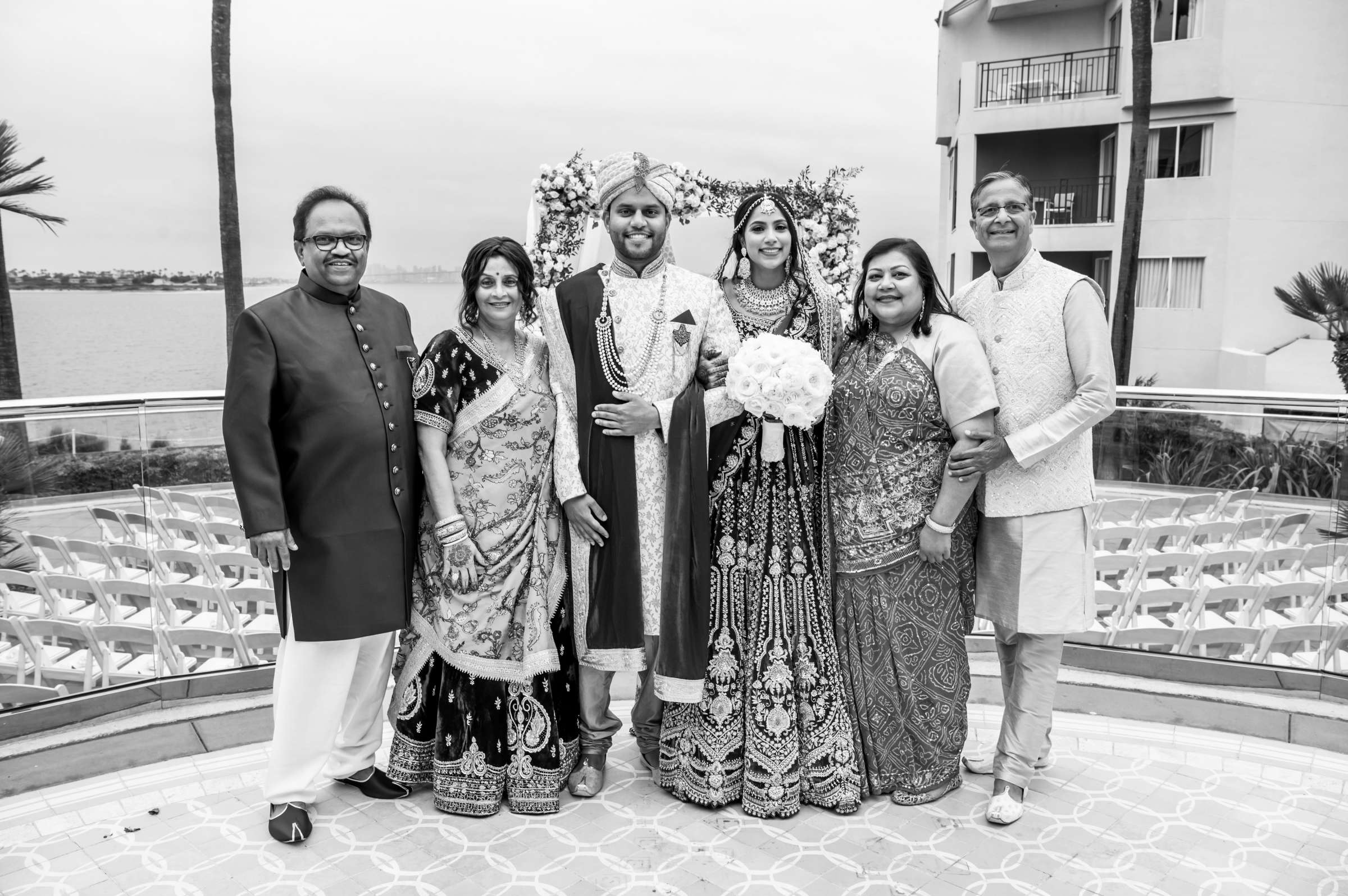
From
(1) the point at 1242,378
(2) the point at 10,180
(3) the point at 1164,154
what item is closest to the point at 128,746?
(2) the point at 10,180

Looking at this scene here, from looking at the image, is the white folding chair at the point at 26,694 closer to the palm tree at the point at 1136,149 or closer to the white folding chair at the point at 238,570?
the white folding chair at the point at 238,570

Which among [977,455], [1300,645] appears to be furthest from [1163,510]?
[977,455]

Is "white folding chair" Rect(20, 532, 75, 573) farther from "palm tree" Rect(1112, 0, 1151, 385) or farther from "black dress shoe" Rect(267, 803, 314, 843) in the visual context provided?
"palm tree" Rect(1112, 0, 1151, 385)

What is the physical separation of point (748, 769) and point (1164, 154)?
1400 cm

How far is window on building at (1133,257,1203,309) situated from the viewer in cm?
1388

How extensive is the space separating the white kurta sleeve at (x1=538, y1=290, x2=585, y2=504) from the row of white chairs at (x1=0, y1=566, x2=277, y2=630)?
1.40 m

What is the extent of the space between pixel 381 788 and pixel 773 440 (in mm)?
1529

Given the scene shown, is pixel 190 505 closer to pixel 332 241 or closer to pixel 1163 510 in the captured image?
pixel 332 241

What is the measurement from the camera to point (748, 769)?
2.78m

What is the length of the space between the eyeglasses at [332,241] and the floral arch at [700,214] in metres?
0.68

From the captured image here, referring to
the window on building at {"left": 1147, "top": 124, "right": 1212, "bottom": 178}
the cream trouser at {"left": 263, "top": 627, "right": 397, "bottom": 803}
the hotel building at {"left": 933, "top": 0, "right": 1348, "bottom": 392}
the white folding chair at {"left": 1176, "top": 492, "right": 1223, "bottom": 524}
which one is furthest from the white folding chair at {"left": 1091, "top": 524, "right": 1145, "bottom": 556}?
the window on building at {"left": 1147, "top": 124, "right": 1212, "bottom": 178}

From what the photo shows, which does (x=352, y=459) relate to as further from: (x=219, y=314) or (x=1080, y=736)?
(x=219, y=314)

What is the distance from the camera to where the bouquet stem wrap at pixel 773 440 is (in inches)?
106

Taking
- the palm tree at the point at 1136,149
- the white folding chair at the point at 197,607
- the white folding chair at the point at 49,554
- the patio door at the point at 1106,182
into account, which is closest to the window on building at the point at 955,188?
the patio door at the point at 1106,182
